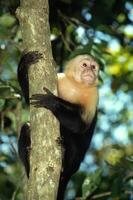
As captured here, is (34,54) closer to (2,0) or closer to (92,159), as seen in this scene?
(2,0)

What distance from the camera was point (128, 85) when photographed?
7.57m

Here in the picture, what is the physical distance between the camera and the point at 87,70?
15.8ft

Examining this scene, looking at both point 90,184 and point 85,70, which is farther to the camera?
point 85,70

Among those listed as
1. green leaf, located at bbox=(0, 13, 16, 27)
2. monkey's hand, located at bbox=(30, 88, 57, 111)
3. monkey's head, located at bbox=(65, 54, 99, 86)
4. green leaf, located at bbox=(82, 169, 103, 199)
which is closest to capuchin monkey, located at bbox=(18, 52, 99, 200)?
monkey's head, located at bbox=(65, 54, 99, 86)

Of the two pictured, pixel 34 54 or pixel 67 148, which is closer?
pixel 34 54

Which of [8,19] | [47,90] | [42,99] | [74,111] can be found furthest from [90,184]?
[8,19]

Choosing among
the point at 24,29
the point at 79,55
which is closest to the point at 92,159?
the point at 79,55

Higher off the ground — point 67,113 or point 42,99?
point 42,99

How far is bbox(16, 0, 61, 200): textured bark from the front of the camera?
3.06 metres

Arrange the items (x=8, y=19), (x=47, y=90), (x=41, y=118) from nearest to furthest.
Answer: (x=41, y=118) < (x=47, y=90) < (x=8, y=19)

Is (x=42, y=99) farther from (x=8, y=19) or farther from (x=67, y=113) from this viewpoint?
(x=8, y=19)

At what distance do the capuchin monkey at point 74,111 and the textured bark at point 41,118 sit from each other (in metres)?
0.64

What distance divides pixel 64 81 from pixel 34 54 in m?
1.51

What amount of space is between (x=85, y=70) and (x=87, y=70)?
0.06ft
